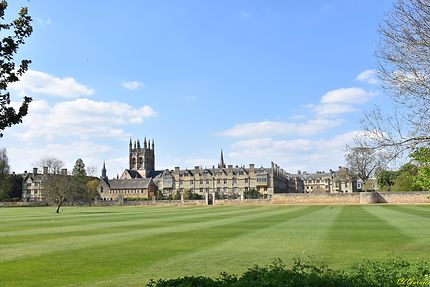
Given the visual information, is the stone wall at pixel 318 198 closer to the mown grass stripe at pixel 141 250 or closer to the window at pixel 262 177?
the window at pixel 262 177

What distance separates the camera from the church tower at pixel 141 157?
186125 millimetres

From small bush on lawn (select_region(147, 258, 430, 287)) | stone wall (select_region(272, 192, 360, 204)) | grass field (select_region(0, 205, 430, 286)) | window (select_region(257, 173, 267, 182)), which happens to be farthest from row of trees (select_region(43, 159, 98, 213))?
small bush on lawn (select_region(147, 258, 430, 287))

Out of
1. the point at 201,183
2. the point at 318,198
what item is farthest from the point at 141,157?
the point at 318,198

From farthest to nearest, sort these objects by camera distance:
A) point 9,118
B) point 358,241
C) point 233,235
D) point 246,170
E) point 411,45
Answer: point 246,170 < point 233,235 < point 358,241 < point 411,45 < point 9,118

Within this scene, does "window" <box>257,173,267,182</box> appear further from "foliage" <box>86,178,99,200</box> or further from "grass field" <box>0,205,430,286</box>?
"grass field" <box>0,205,430,286</box>

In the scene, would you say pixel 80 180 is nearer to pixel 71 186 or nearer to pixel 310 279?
pixel 71 186

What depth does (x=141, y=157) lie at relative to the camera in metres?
188

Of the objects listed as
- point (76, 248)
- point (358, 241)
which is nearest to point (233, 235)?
point (358, 241)

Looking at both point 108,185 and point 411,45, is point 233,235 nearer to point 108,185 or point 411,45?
point 411,45

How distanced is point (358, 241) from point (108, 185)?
142769mm

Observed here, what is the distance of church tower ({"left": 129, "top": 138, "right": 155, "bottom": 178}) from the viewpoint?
611ft

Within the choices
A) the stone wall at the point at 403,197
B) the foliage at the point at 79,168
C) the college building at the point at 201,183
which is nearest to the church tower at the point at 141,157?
the college building at the point at 201,183

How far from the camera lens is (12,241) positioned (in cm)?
2373

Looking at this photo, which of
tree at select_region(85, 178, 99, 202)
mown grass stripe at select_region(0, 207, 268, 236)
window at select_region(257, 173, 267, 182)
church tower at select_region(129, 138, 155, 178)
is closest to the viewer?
mown grass stripe at select_region(0, 207, 268, 236)
